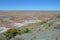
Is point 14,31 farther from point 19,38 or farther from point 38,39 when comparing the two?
point 38,39

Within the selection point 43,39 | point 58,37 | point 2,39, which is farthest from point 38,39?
point 2,39

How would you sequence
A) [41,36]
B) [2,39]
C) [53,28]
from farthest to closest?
1. [2,39]
2. [53,28]
3. [41,36]

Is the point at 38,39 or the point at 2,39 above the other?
the point at 38,39

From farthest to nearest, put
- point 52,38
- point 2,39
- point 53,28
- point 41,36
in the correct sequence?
point 2,39
point 53,28
point 41,36
point 52,38

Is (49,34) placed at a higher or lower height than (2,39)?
higher

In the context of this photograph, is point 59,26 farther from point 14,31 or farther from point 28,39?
point 14,31

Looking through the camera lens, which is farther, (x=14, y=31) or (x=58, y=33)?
(x=14, y=31)

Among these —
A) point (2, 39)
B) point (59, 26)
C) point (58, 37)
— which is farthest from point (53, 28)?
point (2, 39)

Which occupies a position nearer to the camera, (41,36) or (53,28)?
(41,36)

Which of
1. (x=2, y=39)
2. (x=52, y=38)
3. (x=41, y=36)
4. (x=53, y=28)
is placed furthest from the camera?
(x=2, y=39)
